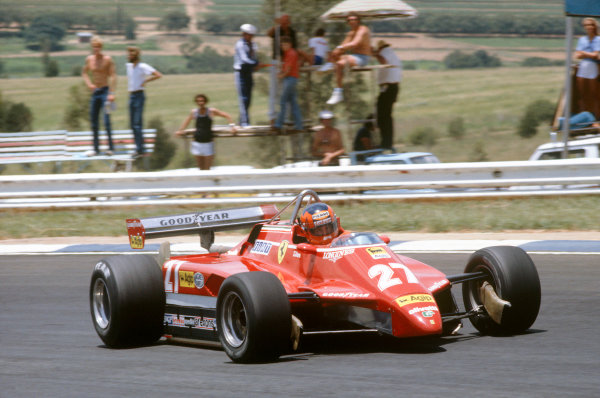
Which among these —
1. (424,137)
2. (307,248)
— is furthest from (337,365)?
(424,137)

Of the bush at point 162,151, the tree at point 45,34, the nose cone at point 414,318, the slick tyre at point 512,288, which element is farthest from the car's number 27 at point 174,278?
the tree at point 45,34

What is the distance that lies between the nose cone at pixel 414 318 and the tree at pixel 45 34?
47.0 meters

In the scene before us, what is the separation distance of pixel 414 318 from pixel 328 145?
9381 millimetres

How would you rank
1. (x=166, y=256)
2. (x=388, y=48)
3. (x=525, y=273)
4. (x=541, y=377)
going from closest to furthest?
(x=541, y=377) → (x=525, y=273) → (x=166, y=256) → (x=388, y=48)

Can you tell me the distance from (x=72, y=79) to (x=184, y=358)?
43877 mm

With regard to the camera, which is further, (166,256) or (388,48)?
(388,48)

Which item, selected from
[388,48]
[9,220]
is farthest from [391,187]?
[9,220]

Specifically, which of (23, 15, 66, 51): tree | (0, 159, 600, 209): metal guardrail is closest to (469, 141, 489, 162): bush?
(0, 159, 600, 209): metal guardrail

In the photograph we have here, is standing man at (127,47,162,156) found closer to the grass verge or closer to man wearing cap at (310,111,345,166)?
the grass verge

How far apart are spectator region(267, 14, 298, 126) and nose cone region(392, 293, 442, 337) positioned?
31.0 feet

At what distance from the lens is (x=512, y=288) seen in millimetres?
7047

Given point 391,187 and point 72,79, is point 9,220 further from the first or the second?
point 72,79

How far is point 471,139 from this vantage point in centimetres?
3747

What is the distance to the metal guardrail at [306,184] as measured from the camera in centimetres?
1422
